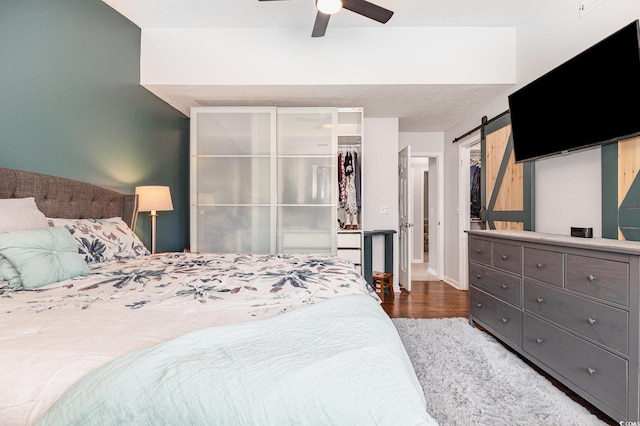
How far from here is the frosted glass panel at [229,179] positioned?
367 cm

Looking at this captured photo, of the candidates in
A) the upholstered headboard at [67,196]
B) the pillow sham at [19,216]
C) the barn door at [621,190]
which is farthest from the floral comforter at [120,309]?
the barn door at [621,190]

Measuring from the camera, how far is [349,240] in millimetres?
3695

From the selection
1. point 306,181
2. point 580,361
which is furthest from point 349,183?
point 580,361

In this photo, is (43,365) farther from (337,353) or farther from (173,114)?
(173,114)

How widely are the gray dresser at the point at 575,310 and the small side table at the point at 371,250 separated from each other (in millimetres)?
1564

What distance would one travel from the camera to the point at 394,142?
418cm

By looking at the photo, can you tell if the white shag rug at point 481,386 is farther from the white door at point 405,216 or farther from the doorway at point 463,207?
the doorway at point 463,207

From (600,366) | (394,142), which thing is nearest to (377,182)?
(394,142)

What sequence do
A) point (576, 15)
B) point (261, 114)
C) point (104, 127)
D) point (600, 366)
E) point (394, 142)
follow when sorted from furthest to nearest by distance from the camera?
point (394, 142), point (261, 114), point (104, 127), point (576, 15), point (600, 366)

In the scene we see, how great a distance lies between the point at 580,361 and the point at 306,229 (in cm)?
265

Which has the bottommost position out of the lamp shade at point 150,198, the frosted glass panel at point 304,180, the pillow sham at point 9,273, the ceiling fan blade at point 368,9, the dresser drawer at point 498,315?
the dresser drawer at point 498,315

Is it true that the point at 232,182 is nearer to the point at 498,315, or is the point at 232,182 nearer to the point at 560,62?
the point at 498,315

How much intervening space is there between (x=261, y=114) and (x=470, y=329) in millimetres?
3130

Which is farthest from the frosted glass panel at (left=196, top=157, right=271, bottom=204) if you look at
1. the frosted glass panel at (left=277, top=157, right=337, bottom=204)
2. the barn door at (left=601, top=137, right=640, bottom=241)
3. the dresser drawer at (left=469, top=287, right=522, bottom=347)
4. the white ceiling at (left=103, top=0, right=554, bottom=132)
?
the barn door at (left=601, top=137, right=640, bottom=241)
